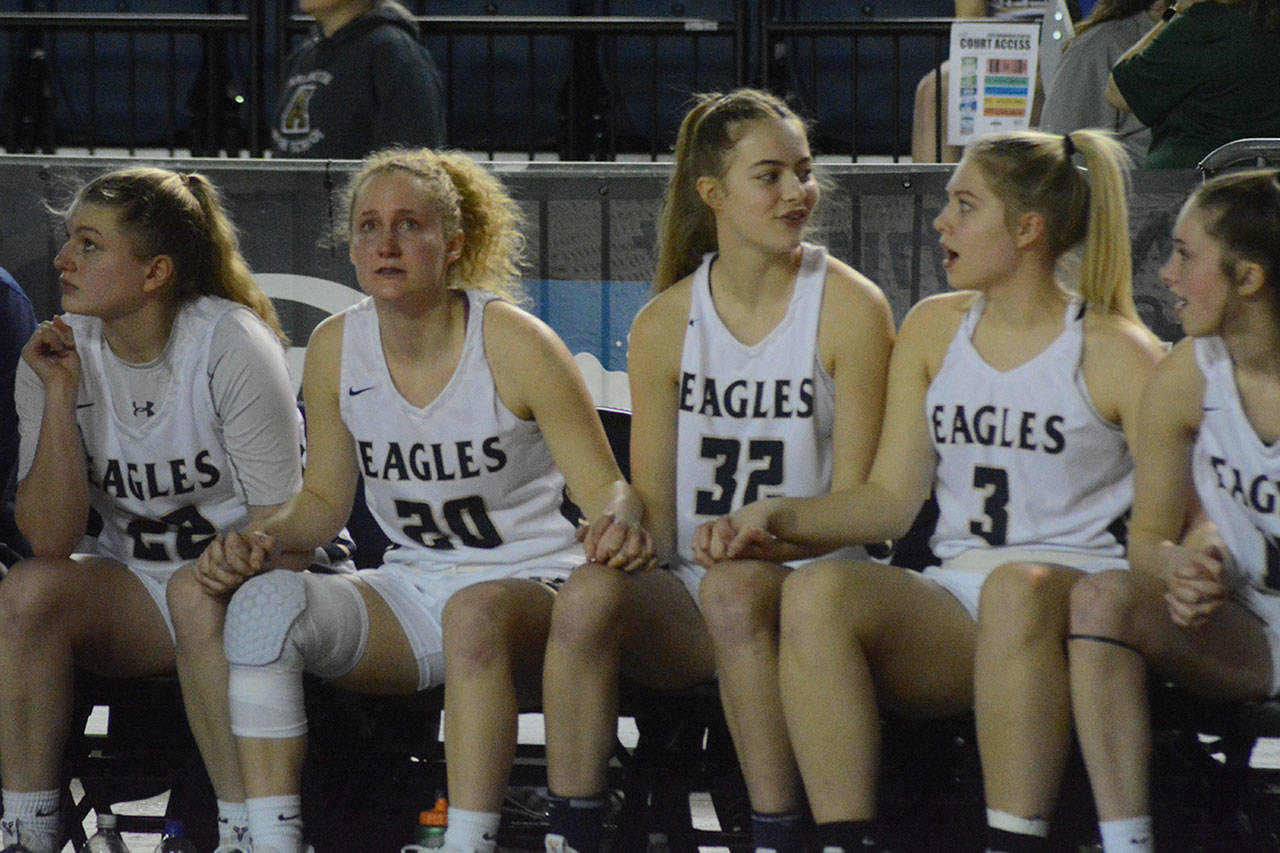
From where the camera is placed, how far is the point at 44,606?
10.0ft

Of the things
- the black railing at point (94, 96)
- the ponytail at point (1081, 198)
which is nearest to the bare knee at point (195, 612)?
the ponytail at point (1081, 198)

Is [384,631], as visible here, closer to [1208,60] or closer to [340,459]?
[340,459]

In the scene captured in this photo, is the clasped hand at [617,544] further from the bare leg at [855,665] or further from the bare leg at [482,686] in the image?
the bare leg at [855,665]

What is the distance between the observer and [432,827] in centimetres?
293

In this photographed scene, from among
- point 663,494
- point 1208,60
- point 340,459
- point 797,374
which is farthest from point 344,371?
point 1208,60

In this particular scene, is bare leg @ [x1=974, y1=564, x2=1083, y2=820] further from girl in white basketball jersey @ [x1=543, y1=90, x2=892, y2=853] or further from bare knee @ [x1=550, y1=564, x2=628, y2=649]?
bare knee @ [x1=550, y1=564, x2=628, y2=649]

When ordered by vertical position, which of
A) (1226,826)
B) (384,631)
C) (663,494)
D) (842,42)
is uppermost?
(842,42)

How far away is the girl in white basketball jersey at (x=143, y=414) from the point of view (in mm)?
3270

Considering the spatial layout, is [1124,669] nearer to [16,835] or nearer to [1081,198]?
[1081,198]

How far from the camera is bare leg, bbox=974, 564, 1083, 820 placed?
2.59m

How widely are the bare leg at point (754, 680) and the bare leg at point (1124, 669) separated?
1.60 feet

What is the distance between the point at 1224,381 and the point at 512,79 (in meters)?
5.51

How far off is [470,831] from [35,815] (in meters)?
0.88

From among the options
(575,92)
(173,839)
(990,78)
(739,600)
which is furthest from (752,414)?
(575,92)
